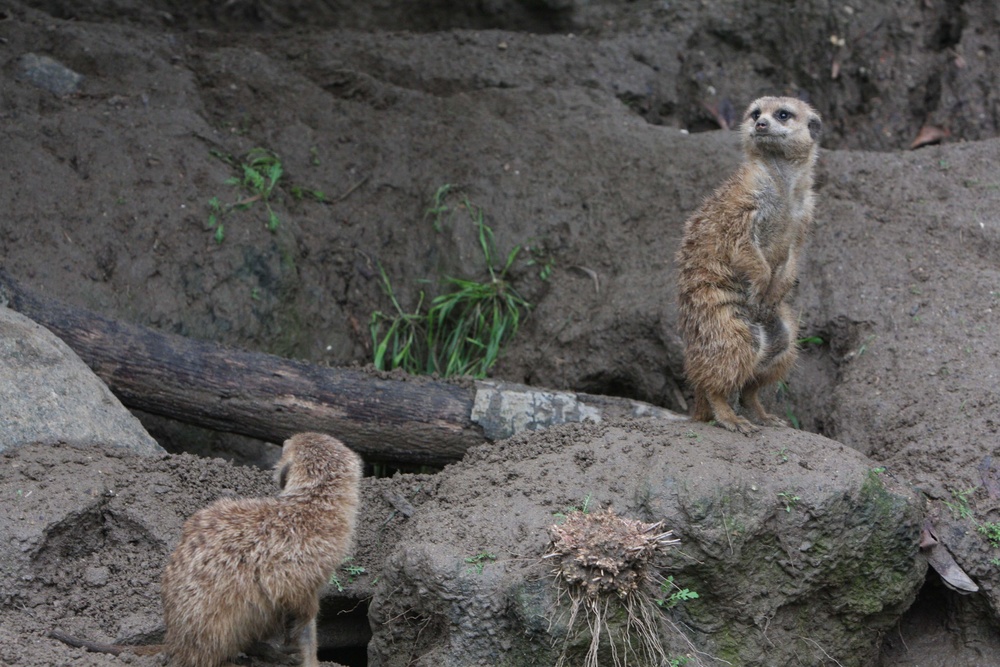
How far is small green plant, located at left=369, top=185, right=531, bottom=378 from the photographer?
683 centimetres

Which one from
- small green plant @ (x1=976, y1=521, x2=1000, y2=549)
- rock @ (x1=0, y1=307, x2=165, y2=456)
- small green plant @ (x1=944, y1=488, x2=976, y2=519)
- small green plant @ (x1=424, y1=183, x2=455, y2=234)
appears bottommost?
rock @ (x1=0, y1=307, x2=165, y2=456)

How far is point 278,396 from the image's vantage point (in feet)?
17.9

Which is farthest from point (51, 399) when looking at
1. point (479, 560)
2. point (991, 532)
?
point (991, 532)

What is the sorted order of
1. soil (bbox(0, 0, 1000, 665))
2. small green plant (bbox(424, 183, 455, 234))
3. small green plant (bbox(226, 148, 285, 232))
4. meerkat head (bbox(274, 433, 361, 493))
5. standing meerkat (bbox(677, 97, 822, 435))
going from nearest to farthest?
meerkat head (bbox(274, 433, 361, 493))
standing meerkat (bbox(677, 97, 822, 435))
soil (bbox(0, 0, 1000, 665))
small green plant (bbox(226, 148, 285, 232))
small green plant (bbox(424, 183, 455, 234))

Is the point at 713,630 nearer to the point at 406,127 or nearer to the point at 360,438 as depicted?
the point at 360,438

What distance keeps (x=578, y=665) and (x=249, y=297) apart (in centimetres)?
362

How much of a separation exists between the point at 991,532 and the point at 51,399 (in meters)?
4.21

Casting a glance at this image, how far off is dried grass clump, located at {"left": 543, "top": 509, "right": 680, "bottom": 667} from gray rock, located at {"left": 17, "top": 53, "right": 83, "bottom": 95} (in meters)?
4.92

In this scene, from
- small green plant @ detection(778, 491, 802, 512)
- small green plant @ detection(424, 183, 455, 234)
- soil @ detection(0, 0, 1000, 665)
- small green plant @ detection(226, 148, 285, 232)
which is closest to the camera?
small green plant @ detection(778, 491, 802, 512)

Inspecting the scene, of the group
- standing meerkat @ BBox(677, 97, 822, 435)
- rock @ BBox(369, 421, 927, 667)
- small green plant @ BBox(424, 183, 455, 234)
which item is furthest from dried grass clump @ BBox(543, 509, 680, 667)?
small green plant @ BBox(424, 183, 455, 234)

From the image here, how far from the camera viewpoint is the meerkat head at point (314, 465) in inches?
161

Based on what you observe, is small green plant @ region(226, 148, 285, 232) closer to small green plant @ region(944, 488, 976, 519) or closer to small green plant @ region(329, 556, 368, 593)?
small green plant @ region(329, 556, 368, 593)

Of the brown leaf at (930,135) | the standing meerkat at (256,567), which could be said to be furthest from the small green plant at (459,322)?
the brown leaf at (930,135)

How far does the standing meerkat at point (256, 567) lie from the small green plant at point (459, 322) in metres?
2.73
